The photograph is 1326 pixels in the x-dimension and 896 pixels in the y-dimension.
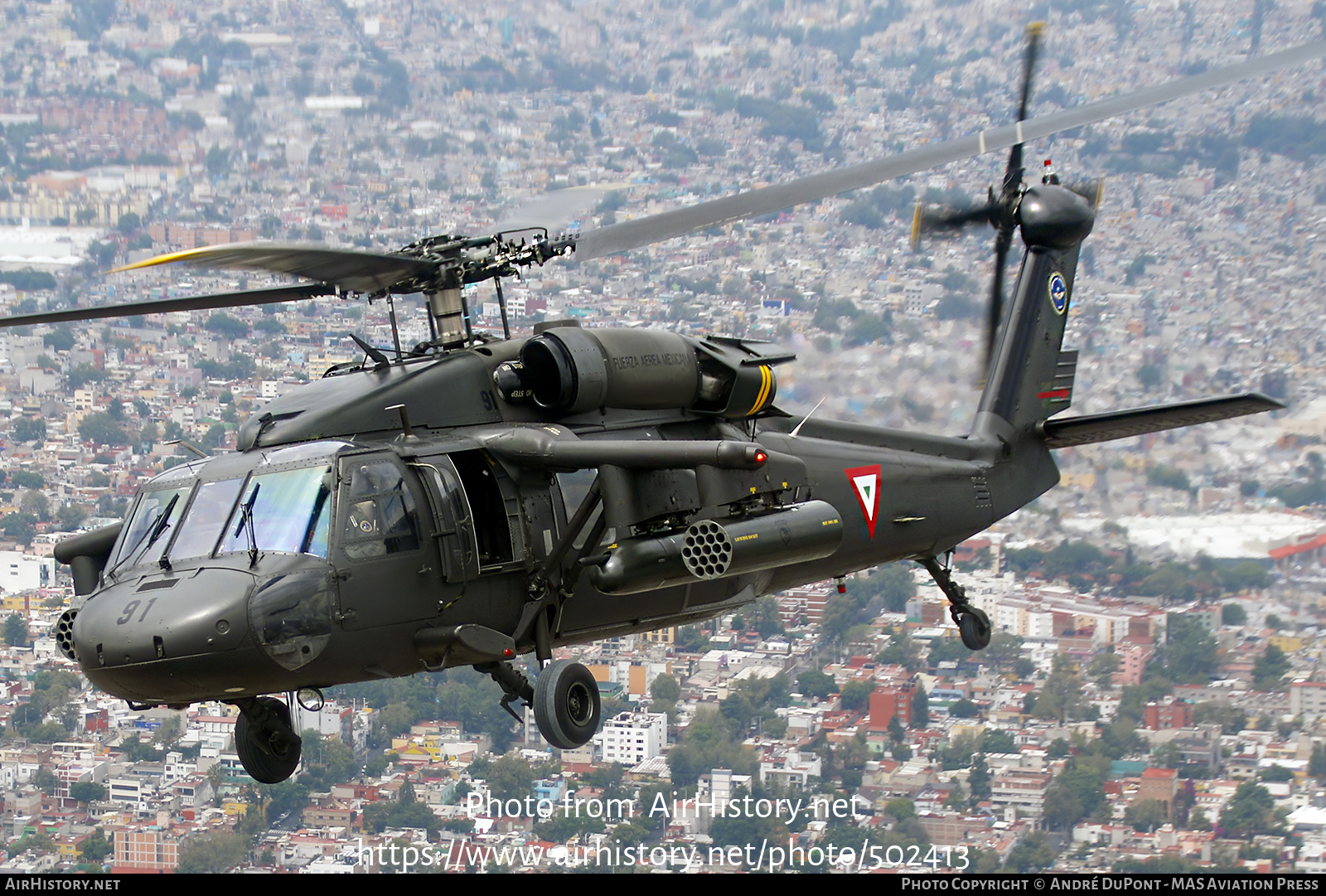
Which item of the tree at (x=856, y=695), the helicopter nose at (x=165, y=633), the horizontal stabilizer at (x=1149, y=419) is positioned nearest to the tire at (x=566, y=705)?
the helicopter nose at (x=165, y=633)

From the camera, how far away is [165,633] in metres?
10.2

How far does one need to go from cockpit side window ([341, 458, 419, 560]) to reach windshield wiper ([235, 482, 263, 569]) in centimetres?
57

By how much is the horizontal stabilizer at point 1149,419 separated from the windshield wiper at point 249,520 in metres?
7.61

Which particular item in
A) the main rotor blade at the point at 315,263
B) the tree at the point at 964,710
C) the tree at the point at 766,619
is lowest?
the tree at the point at 964,710

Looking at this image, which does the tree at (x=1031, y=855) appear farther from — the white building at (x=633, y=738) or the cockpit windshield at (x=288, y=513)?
the cockpit windshield at (x=288, y=513)

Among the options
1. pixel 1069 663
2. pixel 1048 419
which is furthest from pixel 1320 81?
pixel 1048 419

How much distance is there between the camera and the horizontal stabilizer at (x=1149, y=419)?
550 inches

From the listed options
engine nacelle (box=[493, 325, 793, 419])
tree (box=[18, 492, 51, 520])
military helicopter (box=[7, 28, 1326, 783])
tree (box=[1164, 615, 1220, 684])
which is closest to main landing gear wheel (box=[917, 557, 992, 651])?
military helicopter (box=[7, 28, 1326, 783])

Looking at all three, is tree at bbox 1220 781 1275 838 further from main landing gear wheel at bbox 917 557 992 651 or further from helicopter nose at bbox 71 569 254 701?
helicopter nose at bbox 71 569 254 701

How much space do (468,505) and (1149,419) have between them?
6.63 meters

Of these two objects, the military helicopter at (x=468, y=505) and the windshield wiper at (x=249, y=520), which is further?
the windshield wiper at (x=249, y=520)

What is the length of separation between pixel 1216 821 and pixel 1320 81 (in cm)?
7179

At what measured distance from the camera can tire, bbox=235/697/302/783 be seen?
12078 mm

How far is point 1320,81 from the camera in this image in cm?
10144
